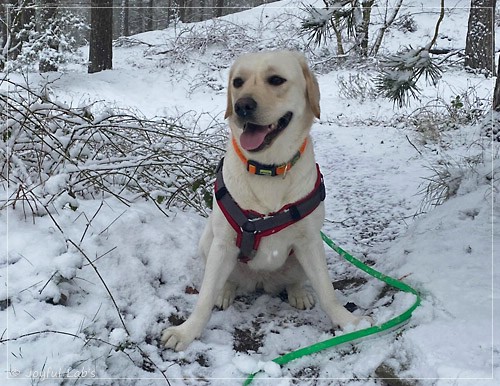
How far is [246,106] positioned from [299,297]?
106 centimetres

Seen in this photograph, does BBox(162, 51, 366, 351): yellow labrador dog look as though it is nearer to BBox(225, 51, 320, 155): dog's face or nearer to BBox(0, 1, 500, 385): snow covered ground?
BBox(225, 51, 320, 155): dog's face

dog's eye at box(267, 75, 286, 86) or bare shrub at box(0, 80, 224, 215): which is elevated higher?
dog's eye at box(267, 75, 286, 86)

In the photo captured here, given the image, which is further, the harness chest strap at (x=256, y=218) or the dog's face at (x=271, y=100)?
the harness chest strap at (x=256, y=218)

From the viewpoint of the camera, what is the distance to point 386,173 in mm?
4465

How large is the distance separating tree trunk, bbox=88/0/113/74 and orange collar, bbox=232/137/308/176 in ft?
28.2

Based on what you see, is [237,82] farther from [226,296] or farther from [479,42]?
[479,42]

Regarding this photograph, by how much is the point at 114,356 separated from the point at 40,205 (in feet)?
3.12

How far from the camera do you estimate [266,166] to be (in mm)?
2096

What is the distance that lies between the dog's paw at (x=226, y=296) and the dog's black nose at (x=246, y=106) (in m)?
0.93

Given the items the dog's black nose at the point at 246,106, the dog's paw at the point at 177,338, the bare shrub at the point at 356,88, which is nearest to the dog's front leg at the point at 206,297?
the dog's paw at the point at 177,338

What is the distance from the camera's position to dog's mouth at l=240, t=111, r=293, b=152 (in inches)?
77.6

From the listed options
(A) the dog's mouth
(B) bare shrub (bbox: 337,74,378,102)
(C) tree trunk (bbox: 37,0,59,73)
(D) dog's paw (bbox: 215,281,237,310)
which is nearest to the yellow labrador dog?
(A) the dog's mouth

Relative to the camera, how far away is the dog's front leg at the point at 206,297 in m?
1.91

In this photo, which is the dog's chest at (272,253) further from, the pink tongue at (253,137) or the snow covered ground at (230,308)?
the pink tongue at (253,137)
